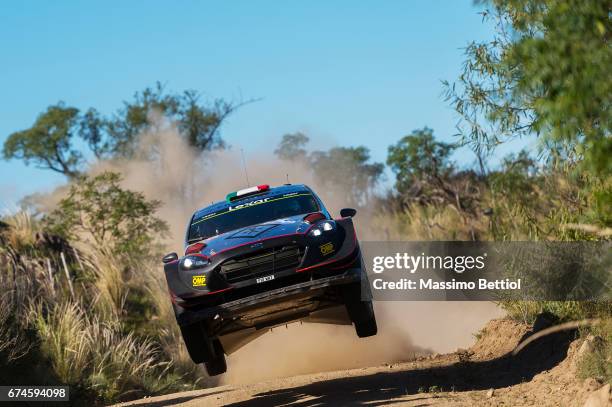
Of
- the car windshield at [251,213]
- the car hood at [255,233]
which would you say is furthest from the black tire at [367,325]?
the car windshield at [251,213]

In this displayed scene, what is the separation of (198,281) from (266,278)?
80 centimetres

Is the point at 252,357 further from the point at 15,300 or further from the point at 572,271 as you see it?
the point at 572,271

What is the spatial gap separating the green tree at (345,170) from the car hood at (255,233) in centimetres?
2996

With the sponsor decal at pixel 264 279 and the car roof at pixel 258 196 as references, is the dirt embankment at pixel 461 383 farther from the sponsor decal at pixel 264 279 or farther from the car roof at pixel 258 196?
the car roof at pixel 258 196

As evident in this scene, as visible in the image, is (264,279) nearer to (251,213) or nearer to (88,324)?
(251,213)

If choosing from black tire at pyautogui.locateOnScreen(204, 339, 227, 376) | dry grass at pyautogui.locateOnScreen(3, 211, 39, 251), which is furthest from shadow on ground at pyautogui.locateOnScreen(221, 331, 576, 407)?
dry grass at pyautogui.locateOnScreen(3, 211, 39, 251)

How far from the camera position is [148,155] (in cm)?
4053

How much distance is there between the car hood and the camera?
11477 millimetres

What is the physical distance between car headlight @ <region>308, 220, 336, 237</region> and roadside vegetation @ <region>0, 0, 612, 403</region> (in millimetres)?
1732

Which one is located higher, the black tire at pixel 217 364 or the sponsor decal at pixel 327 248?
the sponsor decal at pixel 327 248

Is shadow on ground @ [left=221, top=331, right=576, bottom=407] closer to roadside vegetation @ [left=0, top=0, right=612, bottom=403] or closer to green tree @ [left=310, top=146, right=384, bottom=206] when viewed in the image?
roadside vegetation @ [left=0, top=0, right=612, bottom=403]

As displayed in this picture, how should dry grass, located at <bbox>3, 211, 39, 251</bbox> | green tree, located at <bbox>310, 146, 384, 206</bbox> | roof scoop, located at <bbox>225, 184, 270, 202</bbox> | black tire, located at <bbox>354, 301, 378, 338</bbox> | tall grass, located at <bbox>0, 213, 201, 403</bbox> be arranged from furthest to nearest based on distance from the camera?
green tree, located at <bbox>310, 146, 384, 206</bbox> → dry grass, located at <bbox>3, 211, 39, 251</bbox> → tall grass, located at <bbox>0, 213, 201, 403</bbox> → roof scoop, located at <bbox>225, 184, 270, 202</bbox> → black tire, located at <bbox>354, 301, 378, 338</bbox>

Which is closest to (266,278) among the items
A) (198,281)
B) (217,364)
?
(198,281)

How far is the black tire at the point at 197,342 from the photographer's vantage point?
456 inches
